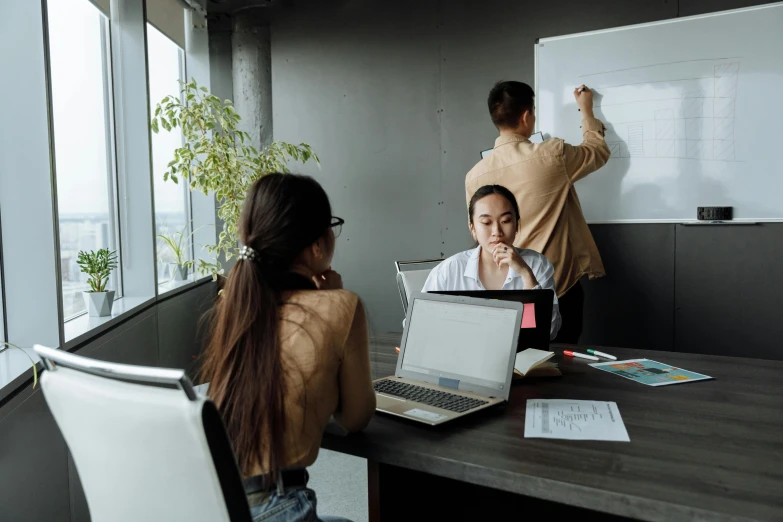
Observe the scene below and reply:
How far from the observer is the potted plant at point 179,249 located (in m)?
3.98

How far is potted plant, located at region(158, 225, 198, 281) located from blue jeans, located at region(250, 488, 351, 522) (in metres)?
3.00

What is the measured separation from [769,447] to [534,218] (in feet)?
6.01

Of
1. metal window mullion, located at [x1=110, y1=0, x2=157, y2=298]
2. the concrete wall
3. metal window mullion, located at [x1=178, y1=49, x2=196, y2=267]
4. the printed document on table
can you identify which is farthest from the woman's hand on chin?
metal window mullion, located at [x1=178, y1=49, x2=196, y2=267]

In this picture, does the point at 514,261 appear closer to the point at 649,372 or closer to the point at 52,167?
the point at 649,372

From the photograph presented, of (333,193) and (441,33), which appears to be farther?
(333,193)

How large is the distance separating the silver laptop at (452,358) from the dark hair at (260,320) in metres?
0.39

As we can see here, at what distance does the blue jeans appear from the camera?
3.63 ft

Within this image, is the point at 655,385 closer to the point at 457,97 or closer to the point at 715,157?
the point at 715,157

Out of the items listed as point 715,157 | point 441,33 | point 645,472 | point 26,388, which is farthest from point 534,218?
point 26,388

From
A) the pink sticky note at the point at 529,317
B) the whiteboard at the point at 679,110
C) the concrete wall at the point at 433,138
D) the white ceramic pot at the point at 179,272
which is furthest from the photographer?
the white ceramic pot at the point at 179,272

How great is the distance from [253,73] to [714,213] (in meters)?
3.25

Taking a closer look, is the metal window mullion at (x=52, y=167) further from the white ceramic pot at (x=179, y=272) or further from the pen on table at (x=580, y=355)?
the pen on table at (x=580, y=355)

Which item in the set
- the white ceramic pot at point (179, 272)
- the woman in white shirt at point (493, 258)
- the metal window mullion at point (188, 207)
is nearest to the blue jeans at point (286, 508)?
the woman in white shirt at point (493, 258)

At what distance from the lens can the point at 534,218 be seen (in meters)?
2.93
